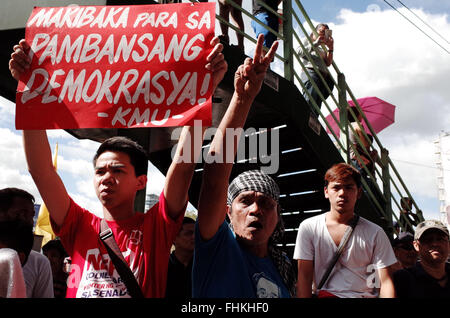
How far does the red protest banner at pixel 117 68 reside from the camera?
2109 millimetres

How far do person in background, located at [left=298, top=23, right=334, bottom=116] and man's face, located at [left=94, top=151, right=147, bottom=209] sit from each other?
3.91 meters

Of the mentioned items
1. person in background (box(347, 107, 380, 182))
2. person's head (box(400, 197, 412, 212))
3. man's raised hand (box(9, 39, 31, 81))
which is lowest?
→ man's raised hand (box(9, 39, 31, 81))

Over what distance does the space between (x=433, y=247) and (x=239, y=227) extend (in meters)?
1.96

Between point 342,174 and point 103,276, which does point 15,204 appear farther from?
point 342,174

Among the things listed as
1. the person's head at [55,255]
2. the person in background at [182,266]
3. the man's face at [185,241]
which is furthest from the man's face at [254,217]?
the person's head at [55,255]

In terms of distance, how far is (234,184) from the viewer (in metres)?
2.00

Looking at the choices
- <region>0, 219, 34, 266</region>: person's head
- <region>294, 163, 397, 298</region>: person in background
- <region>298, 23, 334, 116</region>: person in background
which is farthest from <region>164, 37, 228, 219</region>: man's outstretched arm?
<region>298, 23, 334, 116</region>: person in background

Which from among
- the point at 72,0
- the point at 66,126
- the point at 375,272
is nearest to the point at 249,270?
the point at 66,126

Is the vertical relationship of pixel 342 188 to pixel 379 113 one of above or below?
below

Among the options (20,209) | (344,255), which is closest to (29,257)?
(20,209)

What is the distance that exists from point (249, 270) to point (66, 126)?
1.13 m

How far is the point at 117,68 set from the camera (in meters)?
2.25

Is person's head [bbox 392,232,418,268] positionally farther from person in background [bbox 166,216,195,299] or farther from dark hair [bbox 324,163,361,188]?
person in background [bbox 166,216,195,299]

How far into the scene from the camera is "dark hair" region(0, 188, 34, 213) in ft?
8.21
